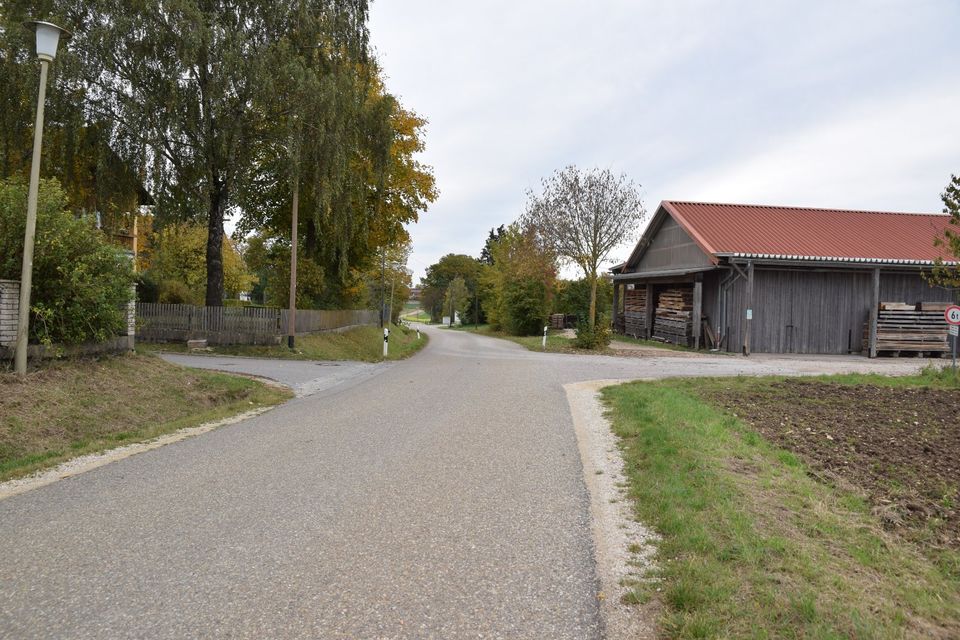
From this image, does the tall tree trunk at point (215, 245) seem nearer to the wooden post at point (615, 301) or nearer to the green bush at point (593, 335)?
the green bush at point (593, 335)

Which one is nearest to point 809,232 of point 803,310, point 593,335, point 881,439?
point 803,310

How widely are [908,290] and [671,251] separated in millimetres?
9267

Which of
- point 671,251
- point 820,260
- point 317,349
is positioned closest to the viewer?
point 317,349

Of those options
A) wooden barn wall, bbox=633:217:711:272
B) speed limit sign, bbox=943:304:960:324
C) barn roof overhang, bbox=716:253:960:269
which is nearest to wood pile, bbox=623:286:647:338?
wooden barn wall, bbox=633:217:711:272

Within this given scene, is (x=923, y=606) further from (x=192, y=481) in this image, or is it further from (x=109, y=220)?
(x=109, y=220)

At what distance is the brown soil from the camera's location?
5141mm

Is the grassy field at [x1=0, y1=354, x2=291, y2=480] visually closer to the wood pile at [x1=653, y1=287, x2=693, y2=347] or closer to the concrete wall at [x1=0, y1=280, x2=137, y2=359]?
the concrete wall at [x1=0, y1=280, x2=137, y2=359]

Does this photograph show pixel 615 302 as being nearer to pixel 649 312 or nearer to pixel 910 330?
pixel 649 312

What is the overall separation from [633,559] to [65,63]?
18552 millimetres

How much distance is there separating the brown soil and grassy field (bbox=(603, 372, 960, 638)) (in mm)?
267

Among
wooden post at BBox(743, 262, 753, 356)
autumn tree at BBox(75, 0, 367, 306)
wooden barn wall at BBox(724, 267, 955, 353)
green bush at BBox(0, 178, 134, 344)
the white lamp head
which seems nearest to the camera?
the white lamp head

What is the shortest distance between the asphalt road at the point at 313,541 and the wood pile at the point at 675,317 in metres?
20.7

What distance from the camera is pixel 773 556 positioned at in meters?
3.96

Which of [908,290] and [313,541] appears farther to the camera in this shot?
[908,290]
